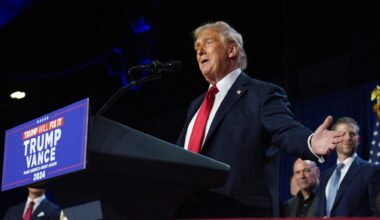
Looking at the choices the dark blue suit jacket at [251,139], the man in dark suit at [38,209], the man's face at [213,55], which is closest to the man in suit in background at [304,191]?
the man in dark suit at [38,209]

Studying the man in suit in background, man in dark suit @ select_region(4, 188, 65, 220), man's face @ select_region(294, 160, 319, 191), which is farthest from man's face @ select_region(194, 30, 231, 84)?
man in dark suit @ select_region(4, 188, 65, 220)

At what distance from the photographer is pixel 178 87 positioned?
8352 millimetres

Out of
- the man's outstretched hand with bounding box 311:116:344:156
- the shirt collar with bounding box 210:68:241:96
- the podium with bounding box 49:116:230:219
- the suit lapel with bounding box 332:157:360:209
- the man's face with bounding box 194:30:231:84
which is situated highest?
the man's face with bounding box 194:30:231:84

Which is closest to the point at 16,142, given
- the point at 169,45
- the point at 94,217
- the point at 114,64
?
the point at 94,217

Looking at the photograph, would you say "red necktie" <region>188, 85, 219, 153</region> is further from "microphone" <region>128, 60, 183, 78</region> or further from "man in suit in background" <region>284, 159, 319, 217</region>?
"man in suit in background" <region>284, 159, 319, 217</region>

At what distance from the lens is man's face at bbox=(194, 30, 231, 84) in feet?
6.63

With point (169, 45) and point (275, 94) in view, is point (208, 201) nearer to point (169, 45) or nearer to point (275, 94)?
point (275, 94)

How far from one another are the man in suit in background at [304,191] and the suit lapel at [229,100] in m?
2.24

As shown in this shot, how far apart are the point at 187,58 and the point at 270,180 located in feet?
18.6

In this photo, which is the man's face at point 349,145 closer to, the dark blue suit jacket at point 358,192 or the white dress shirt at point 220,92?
the dark blue suit jacket at point 358,192

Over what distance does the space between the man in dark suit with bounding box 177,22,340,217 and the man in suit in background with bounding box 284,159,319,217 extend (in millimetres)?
2245

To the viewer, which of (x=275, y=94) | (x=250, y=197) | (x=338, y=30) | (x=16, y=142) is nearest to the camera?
(x=16, y=142)

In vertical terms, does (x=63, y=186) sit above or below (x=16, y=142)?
below

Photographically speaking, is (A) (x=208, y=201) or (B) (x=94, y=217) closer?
(B) (x=94, y=217)
